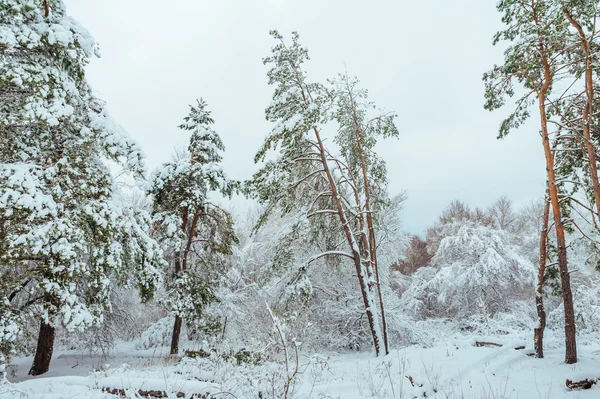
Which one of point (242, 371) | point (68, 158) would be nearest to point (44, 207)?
point (68, 158)

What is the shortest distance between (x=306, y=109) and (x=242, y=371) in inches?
304

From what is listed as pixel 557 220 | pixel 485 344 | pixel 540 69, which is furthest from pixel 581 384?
pixel 540 69

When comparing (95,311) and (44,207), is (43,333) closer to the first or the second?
(95,311)

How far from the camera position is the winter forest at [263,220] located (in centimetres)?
530

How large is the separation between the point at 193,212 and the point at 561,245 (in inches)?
425

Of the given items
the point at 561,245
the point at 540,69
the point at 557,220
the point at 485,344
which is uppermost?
the point at 540,69

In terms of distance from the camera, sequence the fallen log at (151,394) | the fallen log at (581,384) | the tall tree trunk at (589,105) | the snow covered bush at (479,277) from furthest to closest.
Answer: the snow covered bush at (479,277)
the tall tree trunk at (589,105)
the fallen log at (581,384)
the fallen log at (151,394)

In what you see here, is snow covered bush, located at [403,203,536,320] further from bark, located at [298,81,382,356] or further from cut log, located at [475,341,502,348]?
cut log, located at [475,341,502,348]

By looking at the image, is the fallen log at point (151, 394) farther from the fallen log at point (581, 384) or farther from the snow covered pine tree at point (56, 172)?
the fallen log at point (581, 384)

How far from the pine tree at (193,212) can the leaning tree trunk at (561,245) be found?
971cm

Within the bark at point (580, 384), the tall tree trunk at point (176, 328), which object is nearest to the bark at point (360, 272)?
the bark at point (580, 384)

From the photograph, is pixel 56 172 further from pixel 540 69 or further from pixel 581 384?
pixel 540 69

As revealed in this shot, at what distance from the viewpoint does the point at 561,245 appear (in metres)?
7.04

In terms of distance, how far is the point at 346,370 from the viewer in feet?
25.5
